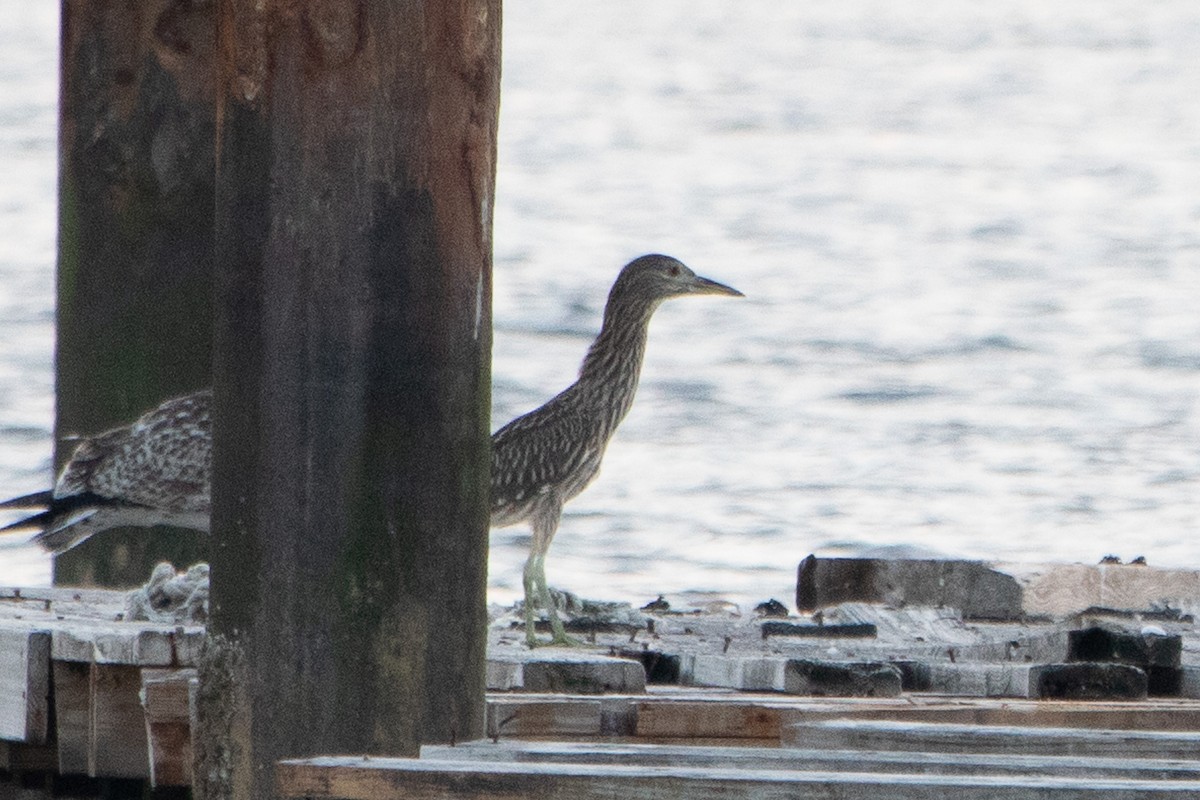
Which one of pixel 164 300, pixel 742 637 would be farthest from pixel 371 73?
pixel 164 300

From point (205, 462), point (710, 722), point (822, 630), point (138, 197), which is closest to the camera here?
point (710, 722)

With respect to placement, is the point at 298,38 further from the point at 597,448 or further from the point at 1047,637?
the point at 597,448

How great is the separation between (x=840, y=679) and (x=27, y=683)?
2.09 meters

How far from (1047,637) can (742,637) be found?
94 centimetres

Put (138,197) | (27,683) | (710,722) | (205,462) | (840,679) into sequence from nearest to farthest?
(710,722) → (27,683) → (840,679) → (138,197) → (205,462)

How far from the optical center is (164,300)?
9.59 metres

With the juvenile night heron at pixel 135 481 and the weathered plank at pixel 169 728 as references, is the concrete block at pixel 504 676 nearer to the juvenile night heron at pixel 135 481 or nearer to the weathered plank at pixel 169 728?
the weathered plank at pixel 169 728

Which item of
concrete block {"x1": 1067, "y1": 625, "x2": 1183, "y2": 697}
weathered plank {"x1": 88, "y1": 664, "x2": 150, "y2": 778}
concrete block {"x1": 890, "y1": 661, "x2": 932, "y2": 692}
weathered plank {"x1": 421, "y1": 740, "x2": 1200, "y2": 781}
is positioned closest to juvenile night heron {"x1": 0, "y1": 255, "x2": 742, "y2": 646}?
concrete block {"x1": 890, "y1": 661, "x2": 932, "y2": 692}

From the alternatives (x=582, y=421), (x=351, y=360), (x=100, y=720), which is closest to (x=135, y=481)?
(x=582, y=421)

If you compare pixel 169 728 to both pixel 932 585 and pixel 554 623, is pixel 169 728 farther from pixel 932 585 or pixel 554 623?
pixel 932 585

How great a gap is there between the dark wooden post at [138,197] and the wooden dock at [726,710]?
143 centimetres

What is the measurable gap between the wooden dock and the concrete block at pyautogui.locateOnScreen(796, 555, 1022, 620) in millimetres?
206

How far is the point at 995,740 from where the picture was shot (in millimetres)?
5070

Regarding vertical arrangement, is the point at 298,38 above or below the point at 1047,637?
above
